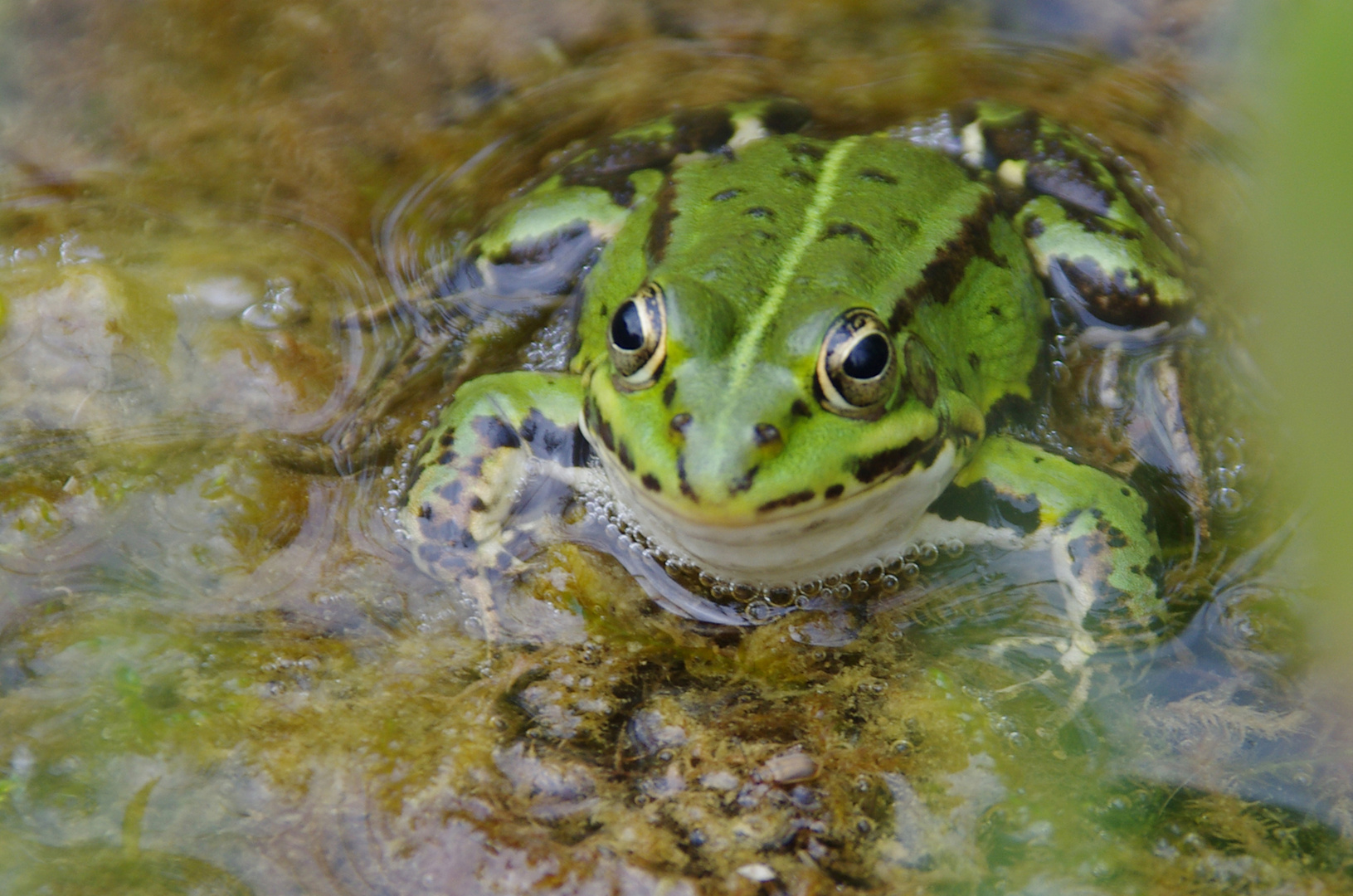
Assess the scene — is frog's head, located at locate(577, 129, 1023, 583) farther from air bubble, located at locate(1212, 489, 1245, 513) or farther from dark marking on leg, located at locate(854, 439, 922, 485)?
air bubble, located at locate(1212, 489, 1245, 513)

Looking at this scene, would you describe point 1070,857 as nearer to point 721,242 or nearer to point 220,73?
point 721,242

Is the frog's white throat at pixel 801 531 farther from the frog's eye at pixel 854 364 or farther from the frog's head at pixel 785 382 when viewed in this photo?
the frog's eye at pixel 854 364

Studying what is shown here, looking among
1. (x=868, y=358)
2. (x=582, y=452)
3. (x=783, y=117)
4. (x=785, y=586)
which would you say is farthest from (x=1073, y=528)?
(x=783, y=117)

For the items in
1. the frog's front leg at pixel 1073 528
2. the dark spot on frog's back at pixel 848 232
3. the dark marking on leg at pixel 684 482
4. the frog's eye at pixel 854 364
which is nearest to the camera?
the dark marking on leg at pixel 684 482

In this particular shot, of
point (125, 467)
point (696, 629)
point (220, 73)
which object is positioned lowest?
point (696, 629)

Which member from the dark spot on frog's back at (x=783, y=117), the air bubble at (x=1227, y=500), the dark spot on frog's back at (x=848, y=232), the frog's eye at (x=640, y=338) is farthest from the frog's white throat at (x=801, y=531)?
the dark spot on frog's back at (x=783, y=117)

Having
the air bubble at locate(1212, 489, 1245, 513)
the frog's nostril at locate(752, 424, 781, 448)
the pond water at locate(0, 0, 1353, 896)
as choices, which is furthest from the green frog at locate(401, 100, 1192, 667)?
the air bubble at locate(1212, 489, 1245, 513)

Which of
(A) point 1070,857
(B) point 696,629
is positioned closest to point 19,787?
(B) point 696,629

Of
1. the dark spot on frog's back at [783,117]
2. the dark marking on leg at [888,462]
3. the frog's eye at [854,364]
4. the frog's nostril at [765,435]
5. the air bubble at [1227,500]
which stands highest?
the dark spot on frog's back at [783,117]
